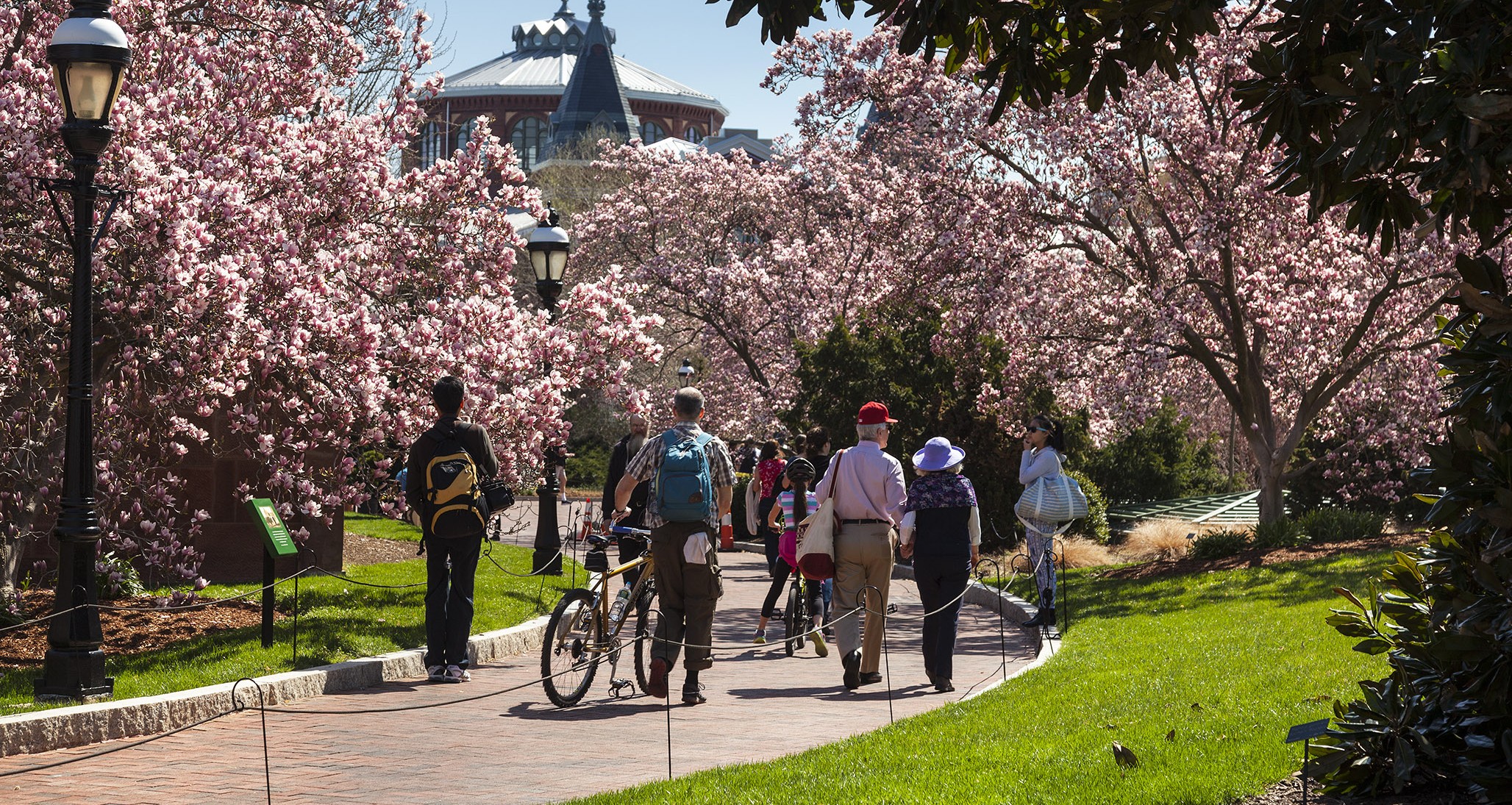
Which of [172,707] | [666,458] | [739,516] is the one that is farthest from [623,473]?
[739,516]

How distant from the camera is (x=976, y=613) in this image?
16719 millimetres

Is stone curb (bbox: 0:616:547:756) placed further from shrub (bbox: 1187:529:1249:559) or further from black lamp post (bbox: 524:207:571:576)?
shrub (bbox: 1187:529:1249:559)

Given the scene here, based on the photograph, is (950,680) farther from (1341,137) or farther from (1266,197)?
(1266,197)

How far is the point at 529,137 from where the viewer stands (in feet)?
413

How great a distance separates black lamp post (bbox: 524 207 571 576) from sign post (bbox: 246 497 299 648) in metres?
5.88

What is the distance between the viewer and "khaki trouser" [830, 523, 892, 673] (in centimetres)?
1078

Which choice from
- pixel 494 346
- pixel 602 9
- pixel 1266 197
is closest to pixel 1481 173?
pixel 494 346

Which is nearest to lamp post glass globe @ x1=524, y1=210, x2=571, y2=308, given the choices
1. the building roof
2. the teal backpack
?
the teal backpack

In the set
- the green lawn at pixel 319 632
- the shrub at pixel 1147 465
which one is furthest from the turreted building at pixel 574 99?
the green lawn at pixel 319 632

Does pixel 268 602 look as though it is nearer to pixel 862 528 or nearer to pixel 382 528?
pixel 862 528

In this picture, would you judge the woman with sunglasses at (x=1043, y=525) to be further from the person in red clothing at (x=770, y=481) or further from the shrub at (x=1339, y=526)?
the shrub at (x=1339, y=526)

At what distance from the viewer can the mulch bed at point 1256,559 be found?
59.9ft

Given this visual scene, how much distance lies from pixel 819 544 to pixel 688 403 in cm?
154

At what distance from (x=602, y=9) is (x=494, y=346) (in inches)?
4880
